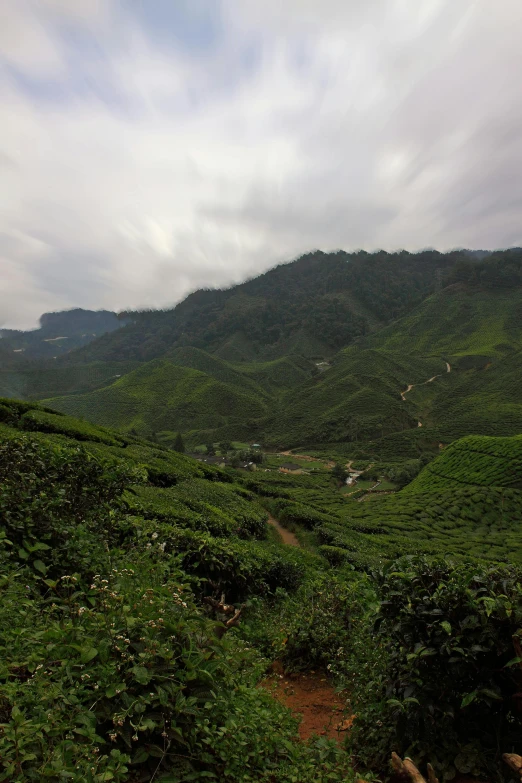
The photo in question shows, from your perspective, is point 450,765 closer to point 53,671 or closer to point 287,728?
point 287,728

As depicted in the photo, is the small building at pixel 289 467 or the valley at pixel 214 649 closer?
the valley at pixel 214 649

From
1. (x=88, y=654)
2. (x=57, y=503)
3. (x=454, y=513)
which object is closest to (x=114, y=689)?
(x=88, y=654)

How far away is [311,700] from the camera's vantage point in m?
5.32

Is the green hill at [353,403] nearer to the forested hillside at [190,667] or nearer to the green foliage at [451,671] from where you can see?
the forested hillside at [190,667]

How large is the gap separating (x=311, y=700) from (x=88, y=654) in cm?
408

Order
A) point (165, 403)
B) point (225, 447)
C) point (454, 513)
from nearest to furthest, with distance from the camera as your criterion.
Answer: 1. point (454, 513)
2. point (225, 447)
3. point (165, 403)

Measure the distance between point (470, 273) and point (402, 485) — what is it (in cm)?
17007

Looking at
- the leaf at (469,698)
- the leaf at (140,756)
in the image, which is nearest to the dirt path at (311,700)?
the leaf at (469,698)

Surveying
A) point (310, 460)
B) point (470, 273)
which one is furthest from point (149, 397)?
point (470, 273)

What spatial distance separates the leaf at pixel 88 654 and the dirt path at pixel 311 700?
282 cm

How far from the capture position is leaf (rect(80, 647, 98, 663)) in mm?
2705

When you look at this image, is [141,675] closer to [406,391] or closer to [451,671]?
[451,671]

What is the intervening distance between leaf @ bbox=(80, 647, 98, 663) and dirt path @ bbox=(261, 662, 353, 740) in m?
2.82

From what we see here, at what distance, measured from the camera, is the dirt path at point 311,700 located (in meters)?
4.47
